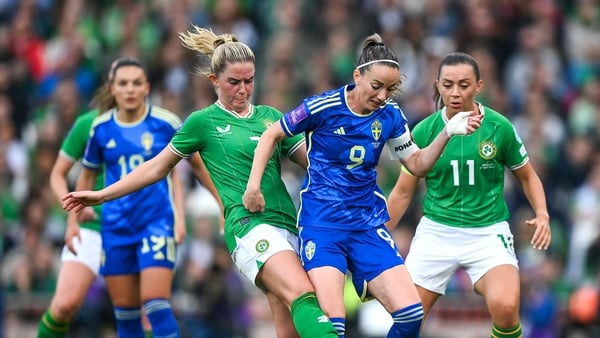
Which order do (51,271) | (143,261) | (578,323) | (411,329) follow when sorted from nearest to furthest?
(411,329)
(143,261)
(578,323)
(51,271)

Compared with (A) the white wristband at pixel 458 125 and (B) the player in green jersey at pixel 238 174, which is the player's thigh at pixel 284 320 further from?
(A) the white wristband at pixel 458 125

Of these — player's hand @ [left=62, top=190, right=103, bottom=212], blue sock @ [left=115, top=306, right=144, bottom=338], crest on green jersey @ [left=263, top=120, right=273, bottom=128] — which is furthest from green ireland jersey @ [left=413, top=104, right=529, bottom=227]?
blue sock @ [left=115, top=306, right=144, bottom=338]

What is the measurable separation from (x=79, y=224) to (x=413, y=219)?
16.7 feet

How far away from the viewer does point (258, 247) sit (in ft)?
29.3

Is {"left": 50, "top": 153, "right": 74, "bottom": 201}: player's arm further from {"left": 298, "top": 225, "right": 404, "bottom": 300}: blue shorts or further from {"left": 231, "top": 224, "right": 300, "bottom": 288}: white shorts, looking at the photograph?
{"left": 298, "top": 225, "right": 404, "bottom": 300}: blue shorts

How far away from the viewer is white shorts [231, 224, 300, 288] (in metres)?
8.91

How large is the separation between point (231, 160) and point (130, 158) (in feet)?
5.58

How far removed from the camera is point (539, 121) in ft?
53.5

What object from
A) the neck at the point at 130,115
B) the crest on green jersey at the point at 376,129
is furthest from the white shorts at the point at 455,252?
the neck at the point at 130,115

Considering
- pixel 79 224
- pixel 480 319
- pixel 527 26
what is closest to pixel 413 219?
pixel 480 319

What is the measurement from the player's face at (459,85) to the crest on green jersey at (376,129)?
0.91m

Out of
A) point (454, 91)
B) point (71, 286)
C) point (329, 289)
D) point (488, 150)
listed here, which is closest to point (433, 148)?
point (454, 91)

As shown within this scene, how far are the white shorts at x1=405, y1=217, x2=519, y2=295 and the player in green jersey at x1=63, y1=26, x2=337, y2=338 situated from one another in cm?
130

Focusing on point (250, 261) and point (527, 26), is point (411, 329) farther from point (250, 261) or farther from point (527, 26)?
point (527, 26)
